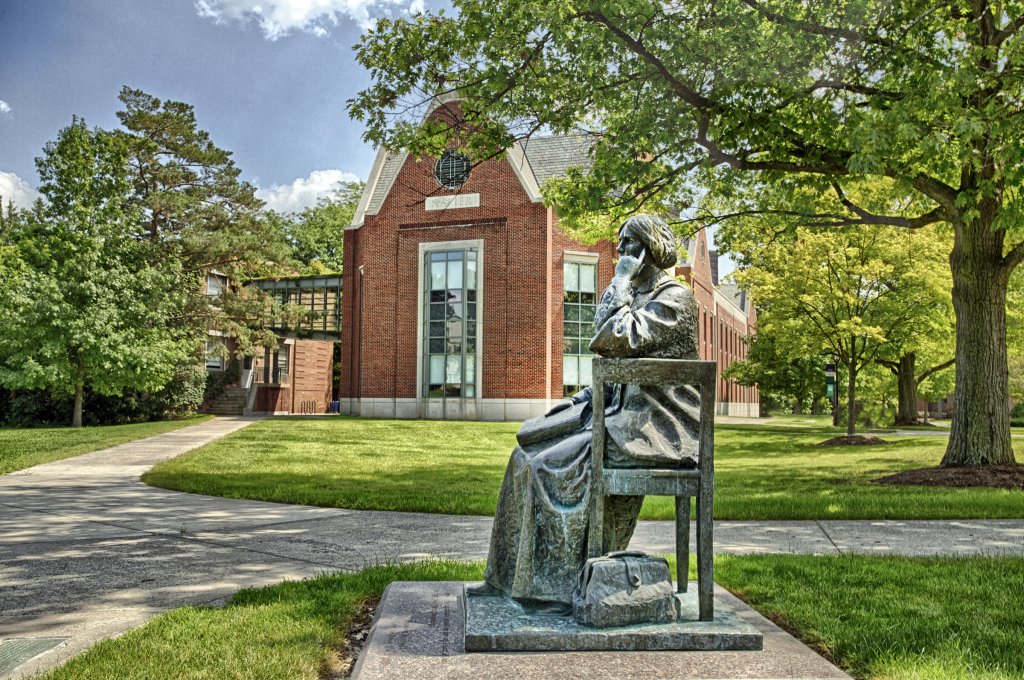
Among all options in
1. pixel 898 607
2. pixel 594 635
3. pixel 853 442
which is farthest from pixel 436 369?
pixel 594 635

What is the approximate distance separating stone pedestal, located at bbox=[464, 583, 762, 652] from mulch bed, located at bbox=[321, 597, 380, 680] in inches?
23.0

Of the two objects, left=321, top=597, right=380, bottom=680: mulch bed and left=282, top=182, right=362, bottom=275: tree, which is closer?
left=321, top=597, right=380, bottom=680: mulch bed

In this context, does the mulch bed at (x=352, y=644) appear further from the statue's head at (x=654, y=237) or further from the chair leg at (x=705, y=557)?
the statue's head at (x=654, y=237)

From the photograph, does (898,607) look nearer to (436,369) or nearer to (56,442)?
(56,442)

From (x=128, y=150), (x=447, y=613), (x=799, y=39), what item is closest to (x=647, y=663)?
(x=447, y=613)

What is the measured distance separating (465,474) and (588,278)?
1921 cm

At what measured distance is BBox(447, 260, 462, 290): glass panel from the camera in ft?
103

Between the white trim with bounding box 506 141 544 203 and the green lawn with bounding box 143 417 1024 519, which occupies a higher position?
the white trim with bounding box 506 141 544 203

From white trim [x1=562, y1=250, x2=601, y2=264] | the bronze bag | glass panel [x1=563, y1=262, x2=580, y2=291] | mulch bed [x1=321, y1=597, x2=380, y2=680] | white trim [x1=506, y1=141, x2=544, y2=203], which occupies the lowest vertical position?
mulch bed [x1=321, y1=597, x2=380, y2=680]

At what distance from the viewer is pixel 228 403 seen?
37.0 meters

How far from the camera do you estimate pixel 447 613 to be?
413 centimetres

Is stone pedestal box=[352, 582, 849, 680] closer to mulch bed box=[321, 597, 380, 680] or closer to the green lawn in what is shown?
mulch bed box=[321, 597, 380, 680]

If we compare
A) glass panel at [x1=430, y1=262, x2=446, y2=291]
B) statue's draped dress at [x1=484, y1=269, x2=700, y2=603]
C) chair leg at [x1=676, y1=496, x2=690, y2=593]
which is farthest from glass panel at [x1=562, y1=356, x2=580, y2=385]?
statue's draped dress at [x1=484, y1=269, x2=700, y2=603]

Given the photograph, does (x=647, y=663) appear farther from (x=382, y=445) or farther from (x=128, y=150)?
(x=128, y=150)
